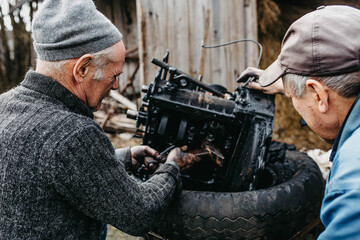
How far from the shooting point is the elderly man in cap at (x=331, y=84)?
907mm

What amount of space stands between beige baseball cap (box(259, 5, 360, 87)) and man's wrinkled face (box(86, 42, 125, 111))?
0.84 meters

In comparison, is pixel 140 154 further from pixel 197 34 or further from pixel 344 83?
pixel 197 34

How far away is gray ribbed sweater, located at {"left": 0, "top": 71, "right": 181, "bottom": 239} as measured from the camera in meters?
1.26

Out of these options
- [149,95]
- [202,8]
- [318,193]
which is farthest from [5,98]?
[202,8]

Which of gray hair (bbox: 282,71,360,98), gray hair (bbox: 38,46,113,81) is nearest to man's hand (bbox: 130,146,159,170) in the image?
gray hair (bbox: 38,46,113,81)

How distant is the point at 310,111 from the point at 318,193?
1.19 meters

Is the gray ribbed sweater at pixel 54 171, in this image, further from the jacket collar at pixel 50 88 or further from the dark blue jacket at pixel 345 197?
the dark blue jacket at pixel 345 197

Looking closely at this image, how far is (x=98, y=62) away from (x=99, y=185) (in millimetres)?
603

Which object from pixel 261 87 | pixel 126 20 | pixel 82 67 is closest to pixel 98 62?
pixel 82 67

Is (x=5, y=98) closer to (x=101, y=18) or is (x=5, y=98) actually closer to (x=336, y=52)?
(x=101, y=18)

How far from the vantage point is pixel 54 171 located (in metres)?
1.24

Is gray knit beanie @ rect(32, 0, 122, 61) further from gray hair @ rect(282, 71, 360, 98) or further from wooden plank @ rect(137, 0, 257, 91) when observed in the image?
wooden plank @ rect(137, 0, 257, 91)

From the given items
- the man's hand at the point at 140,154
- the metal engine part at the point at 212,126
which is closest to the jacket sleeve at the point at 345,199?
the metal engine part at the point at 212,126

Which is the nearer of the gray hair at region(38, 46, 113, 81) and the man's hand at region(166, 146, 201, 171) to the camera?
the gray hair at region(38, 46, 113, 81)
